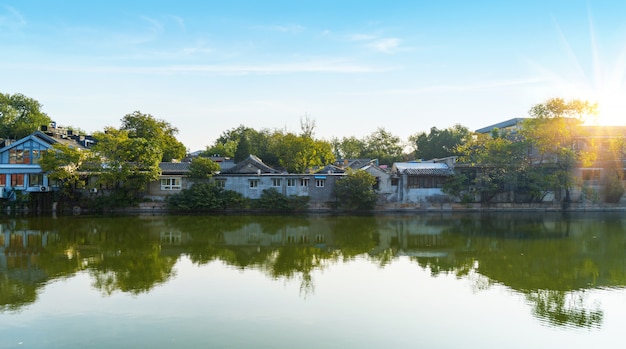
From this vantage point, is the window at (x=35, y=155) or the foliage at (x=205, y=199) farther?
the window at (x=35, y=155)

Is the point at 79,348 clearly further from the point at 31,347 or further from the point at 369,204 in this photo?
the point at 369,204

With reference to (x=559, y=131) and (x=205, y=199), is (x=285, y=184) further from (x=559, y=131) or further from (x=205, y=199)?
(x=559, y=131)

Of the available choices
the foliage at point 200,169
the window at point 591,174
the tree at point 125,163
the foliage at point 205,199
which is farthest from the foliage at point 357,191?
the window at point 591,174

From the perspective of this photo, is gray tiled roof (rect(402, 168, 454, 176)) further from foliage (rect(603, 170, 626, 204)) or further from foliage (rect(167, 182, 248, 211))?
foliage (rect(167, 182, 248, 211))

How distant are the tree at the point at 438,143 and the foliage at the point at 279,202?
22553mm

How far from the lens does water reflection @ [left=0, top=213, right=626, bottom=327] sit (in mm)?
11273

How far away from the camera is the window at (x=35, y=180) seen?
93.4 feet

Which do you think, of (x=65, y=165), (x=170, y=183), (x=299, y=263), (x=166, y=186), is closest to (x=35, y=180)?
(x=65, y=165)

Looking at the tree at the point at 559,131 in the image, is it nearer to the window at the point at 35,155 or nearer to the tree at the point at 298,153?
the tree at the point at 298,153

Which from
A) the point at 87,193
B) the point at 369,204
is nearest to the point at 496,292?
the point at 369,204

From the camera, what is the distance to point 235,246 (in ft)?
56.0

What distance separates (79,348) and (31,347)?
778mm

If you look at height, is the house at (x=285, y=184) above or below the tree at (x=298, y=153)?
below

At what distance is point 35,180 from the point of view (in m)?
28.5
